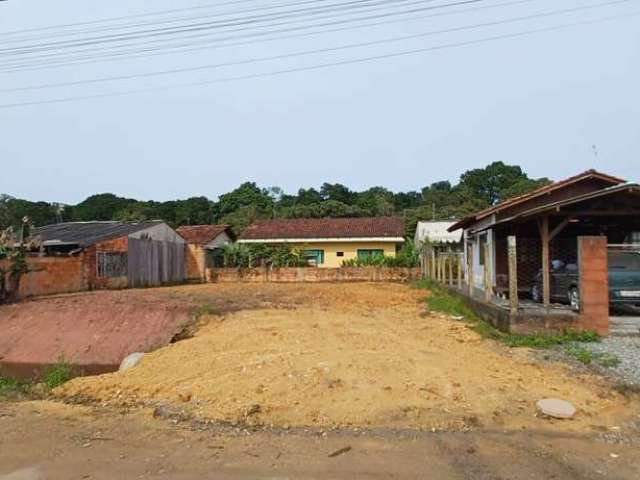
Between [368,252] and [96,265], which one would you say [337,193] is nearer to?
[368,252]

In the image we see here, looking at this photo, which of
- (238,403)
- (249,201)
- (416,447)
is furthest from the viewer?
(249,201)

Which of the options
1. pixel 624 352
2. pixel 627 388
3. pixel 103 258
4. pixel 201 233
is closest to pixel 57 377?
pixel 627 388

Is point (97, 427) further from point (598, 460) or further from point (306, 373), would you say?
point (598, 460)

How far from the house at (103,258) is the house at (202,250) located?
0.81 metres

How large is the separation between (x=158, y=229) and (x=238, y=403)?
26.9 m

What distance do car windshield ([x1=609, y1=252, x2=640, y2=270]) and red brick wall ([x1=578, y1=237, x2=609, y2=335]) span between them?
89.4 inches

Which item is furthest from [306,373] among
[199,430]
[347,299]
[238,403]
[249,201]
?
[249,201]

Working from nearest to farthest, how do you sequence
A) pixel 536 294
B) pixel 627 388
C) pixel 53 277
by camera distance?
1. pixel 627 388
2. pixel 536 294
3. pixel 53 277

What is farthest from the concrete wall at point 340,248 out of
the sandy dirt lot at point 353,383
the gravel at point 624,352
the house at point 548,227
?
the gravel at point 624,352

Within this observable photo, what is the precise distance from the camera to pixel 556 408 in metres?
6.34

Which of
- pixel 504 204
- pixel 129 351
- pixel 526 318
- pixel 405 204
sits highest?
pixel 405 204

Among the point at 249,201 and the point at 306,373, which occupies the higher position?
the point at 249,201

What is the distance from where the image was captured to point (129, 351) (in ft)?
40.9

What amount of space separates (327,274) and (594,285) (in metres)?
23.0
